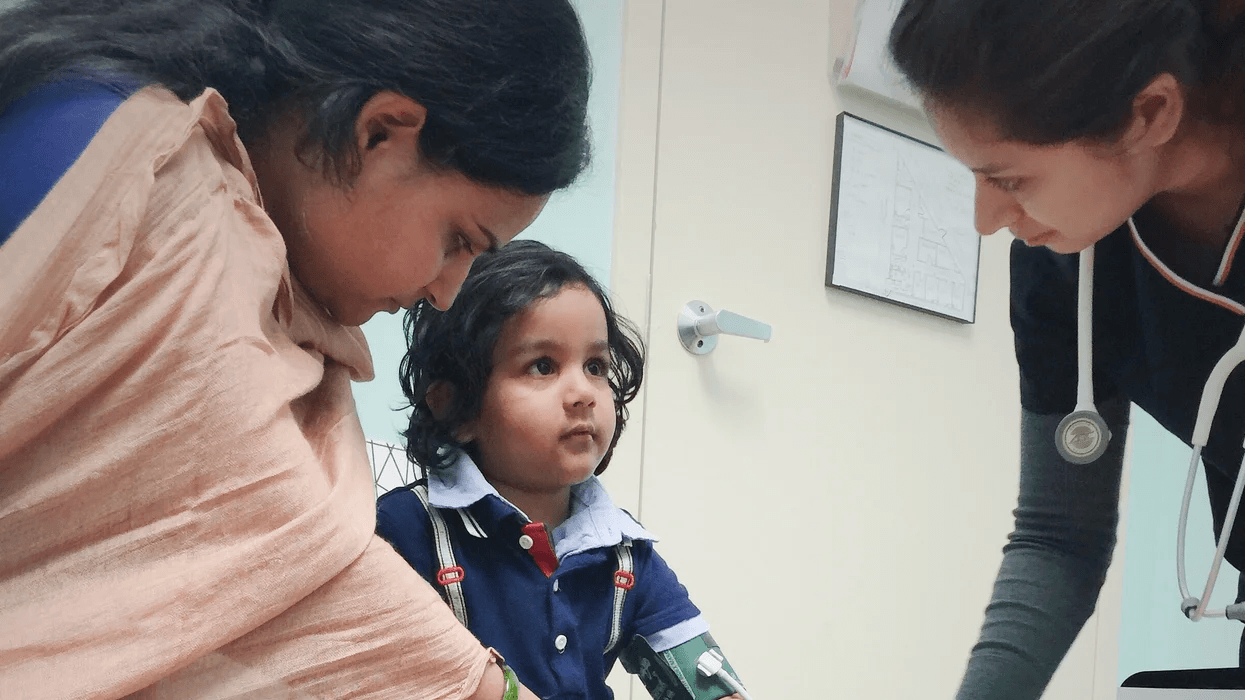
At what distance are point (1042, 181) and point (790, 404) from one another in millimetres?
768

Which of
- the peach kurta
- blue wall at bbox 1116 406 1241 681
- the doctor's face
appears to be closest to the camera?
the peach kurta

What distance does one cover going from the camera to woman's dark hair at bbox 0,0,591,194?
555 mm

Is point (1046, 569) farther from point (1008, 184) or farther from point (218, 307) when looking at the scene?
point (218, 307)

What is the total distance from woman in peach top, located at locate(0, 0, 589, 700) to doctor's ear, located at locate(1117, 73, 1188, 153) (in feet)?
1.02

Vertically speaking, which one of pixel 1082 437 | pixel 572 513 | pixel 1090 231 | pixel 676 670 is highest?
pixel 1090 231

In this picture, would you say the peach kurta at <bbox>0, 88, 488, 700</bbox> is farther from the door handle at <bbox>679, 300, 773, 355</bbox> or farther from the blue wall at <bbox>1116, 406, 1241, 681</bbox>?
the door handle at <bbox>679, 300, 773, 355</bbox>

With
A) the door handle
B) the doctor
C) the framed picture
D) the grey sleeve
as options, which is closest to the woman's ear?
the doctor

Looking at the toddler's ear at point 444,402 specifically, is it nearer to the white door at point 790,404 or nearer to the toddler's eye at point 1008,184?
the white door at point 790,404

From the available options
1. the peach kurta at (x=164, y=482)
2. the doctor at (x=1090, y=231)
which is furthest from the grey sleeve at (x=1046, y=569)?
the peach kurta at (x=164, y=482)

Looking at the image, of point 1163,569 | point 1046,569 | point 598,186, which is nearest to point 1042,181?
point 1046,569

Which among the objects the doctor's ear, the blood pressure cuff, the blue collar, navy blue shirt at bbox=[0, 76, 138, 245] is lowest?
the blood pressure cuff

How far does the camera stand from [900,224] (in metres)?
1.39

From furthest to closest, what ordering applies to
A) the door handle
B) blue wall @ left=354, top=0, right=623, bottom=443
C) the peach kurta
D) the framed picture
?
1. the framed picture
2. the door handle
3. blue wall @ left=354, top=0, right=623, bottom=443
4. the peach kurta

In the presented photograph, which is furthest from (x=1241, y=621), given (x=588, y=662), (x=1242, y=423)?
(x=588, y=662)
